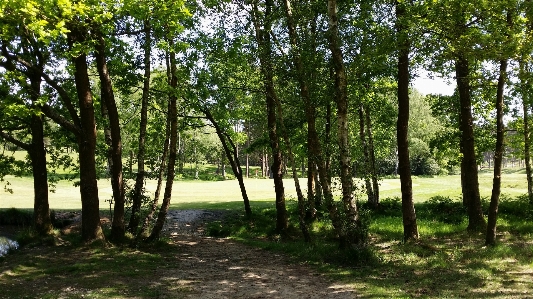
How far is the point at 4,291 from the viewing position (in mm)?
8789

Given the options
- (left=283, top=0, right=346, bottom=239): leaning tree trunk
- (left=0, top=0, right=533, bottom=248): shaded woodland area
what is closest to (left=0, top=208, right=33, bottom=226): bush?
(left=0, top=0, right=533, bottom=248): shaded woodland area

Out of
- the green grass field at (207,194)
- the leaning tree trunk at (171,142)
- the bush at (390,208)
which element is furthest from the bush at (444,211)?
the leaning tree trunk at (171,142)

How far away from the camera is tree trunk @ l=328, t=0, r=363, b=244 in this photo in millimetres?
11820

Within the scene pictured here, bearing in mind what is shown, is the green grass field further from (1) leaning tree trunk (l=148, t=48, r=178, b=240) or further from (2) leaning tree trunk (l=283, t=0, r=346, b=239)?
(2) leaning tree trunk (l=283, t=0, r=346, b=239)

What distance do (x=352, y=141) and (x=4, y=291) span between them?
23.0 m

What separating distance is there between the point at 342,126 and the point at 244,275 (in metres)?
5.13

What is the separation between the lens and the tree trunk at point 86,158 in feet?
42.9

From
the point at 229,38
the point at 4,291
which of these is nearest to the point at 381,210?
the point at 229,38

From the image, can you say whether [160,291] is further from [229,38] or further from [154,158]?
[229,38]

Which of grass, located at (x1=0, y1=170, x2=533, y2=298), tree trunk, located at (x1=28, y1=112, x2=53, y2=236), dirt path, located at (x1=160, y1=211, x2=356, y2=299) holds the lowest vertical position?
dirt path, located at (x1=160, y1=211, x2=356, y2=299)

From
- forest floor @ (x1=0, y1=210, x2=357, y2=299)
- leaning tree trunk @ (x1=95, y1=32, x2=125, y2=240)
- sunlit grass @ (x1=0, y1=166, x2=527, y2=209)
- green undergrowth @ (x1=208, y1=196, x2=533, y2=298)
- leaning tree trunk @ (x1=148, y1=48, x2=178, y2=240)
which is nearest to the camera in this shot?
green undergrowth @ (x1=208, y1=196, x2=533, y2=298)

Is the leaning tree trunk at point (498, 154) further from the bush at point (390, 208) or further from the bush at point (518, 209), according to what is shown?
the bush at point (390, 208)

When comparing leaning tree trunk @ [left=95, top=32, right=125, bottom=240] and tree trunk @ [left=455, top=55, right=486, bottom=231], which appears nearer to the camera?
leaning tree trunk @ [left=95, top=32, right=125, bottom=240]

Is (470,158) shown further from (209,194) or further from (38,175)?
(209,194)
